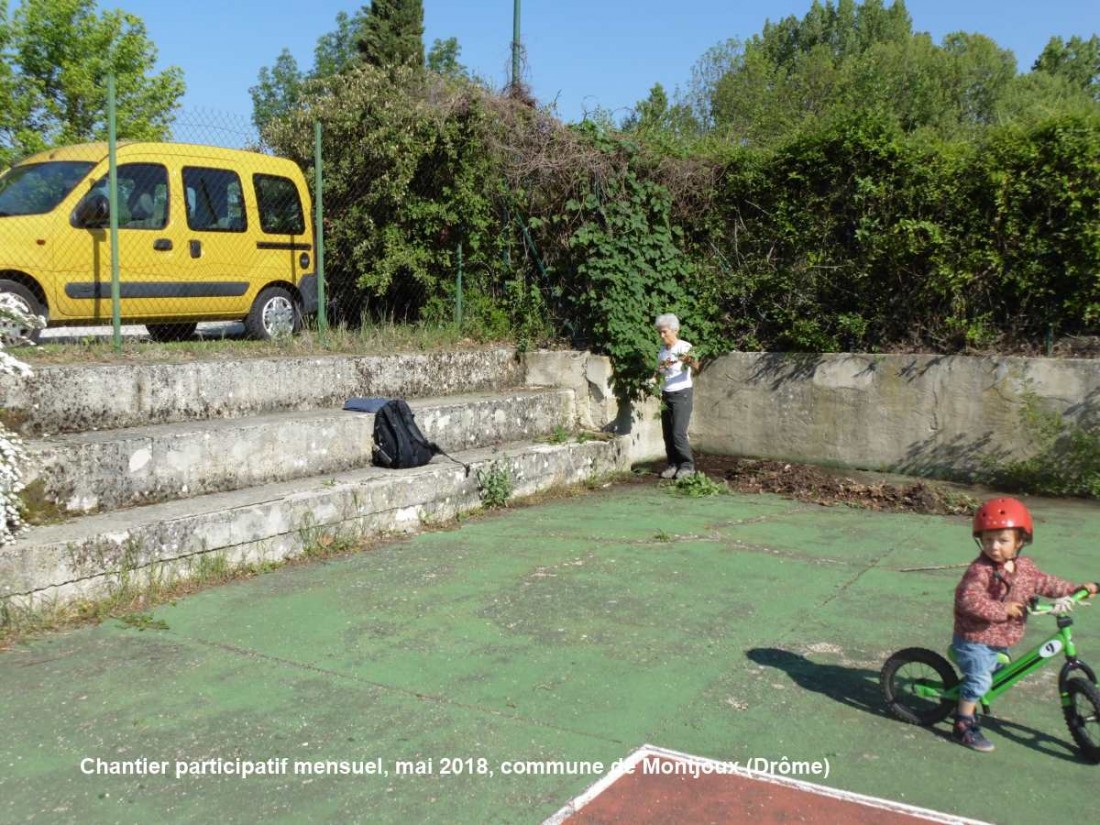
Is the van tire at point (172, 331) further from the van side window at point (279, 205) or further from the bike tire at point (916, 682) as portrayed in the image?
the bike tire at point (916, 682)

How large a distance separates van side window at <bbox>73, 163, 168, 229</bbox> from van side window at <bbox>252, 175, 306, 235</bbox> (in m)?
1.10

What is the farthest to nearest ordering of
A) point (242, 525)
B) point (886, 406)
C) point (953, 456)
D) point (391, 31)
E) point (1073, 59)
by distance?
point (1073, 59) < point (391, 31) < point (886, 406) < point (953, 456) < point (242, 525)

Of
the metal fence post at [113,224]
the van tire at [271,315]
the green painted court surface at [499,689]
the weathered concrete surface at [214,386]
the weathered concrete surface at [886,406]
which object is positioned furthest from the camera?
the van tire at [271,315]

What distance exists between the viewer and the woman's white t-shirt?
31.0 ft

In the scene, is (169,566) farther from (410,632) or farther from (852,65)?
(852,65)

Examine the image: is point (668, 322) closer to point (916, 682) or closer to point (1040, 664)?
point (916, 682)

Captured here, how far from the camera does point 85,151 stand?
9062 millimetres

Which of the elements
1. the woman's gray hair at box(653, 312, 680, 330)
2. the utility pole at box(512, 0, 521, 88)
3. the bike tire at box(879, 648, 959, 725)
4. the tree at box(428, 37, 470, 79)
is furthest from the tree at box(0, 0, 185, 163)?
the tree at box(428, 37, 470, 79)

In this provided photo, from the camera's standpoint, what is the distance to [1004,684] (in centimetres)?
395

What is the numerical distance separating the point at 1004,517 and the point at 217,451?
4903mm

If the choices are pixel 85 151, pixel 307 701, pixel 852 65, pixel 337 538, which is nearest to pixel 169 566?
pixel 337 538

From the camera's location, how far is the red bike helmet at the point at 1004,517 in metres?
3.80

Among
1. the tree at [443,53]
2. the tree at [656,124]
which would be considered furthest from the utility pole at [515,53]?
the tree at [443,53]

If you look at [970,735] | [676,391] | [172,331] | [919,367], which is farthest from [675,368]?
[970,735]
